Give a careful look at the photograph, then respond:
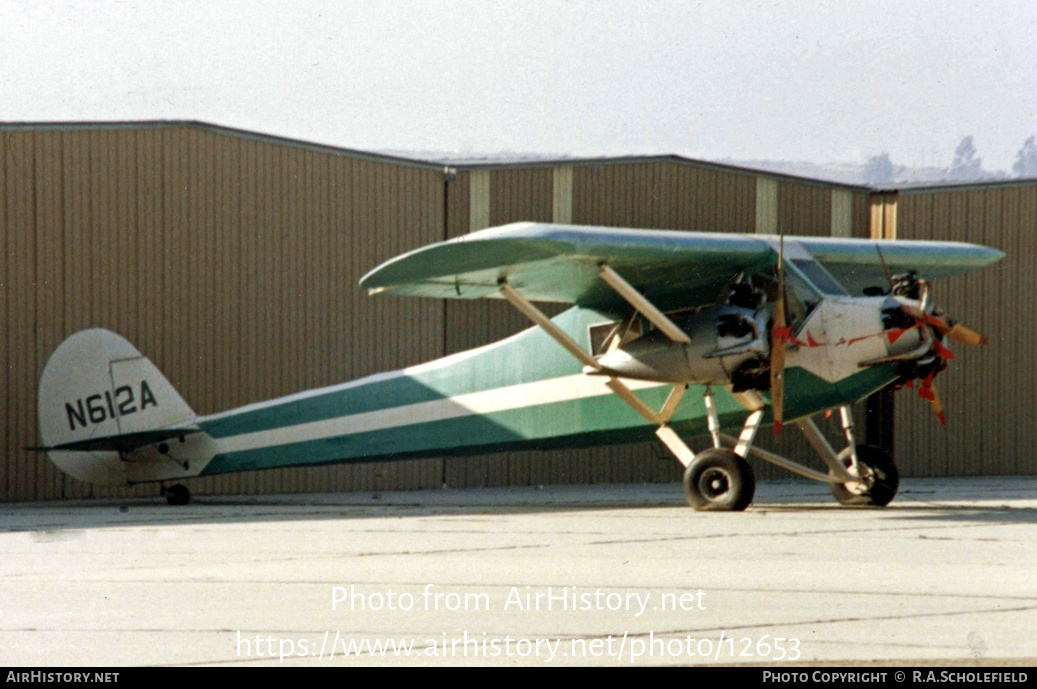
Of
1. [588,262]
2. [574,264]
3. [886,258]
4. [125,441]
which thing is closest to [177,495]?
[125,441]

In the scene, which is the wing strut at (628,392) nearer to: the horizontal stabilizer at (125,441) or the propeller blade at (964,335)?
the propeller blade at (964,335)

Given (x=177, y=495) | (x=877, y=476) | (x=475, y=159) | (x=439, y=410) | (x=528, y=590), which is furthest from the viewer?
(x=475, y=159)

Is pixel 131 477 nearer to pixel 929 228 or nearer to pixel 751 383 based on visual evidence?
pixel 751 383

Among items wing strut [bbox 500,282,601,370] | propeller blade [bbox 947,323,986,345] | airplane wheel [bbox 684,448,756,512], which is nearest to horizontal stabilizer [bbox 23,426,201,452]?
wing strut [bbox 500,282,601,370]

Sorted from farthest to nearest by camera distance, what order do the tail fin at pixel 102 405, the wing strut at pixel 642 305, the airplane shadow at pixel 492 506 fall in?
the tail fin at pixel 102 405 < the airplane shadow at pixel 492 506 < the wing strut at pixel 642 305

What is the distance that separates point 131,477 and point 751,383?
7.82m

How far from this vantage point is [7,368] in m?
15.2

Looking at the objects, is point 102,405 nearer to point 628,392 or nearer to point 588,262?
point 628,392

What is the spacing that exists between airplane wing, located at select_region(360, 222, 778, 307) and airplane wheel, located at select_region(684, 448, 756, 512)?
1.72 meters

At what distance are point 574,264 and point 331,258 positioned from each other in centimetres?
751

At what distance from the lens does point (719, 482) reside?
10805mm

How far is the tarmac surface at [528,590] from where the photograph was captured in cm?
451

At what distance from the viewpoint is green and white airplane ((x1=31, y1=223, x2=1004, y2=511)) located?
1046cm

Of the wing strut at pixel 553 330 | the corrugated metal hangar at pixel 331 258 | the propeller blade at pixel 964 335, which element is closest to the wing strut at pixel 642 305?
the wing strut at pixel 553 330
